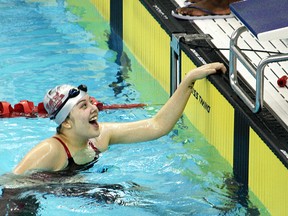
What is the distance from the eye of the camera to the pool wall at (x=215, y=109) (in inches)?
239

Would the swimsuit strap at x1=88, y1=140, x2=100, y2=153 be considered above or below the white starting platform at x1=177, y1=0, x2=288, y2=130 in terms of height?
below

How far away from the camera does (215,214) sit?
629 cm

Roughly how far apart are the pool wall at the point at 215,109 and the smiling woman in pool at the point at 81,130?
33cm

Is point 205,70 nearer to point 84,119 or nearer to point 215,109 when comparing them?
point 215,109

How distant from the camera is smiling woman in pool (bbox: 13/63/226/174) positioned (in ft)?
20.4

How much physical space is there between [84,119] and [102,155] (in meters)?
0.88

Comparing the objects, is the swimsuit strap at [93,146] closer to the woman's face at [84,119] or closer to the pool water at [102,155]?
the pool water at [102,155]

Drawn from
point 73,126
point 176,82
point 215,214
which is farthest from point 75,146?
point 176,82

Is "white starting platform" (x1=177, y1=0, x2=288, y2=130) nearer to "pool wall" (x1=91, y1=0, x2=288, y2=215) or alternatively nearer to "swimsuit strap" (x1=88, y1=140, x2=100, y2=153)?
"pool wall" (x1=91, y1=0, x2=288, y2=215)

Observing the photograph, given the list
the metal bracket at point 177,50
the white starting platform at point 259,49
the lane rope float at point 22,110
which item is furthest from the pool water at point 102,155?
the white starting platform at point 259,49

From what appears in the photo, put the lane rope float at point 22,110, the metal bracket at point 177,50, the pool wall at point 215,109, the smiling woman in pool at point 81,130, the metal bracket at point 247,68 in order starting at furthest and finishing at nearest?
the lane rope float at point 22,110 → the metal bracket at point 177,50 → the smiling woman in pool at point 81,130 → the pool wall at point 215,109 → the metal bracket at point 247,68

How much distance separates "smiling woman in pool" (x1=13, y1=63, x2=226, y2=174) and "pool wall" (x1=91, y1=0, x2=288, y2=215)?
13.1 inches

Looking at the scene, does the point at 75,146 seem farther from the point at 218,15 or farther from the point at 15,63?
the point at 15,63

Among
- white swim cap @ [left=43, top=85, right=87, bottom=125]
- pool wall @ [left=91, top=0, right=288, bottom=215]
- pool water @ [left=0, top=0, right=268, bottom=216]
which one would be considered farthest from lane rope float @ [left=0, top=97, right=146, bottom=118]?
white swim cap @ [left=43, top=85, right=87, bottom=125]
